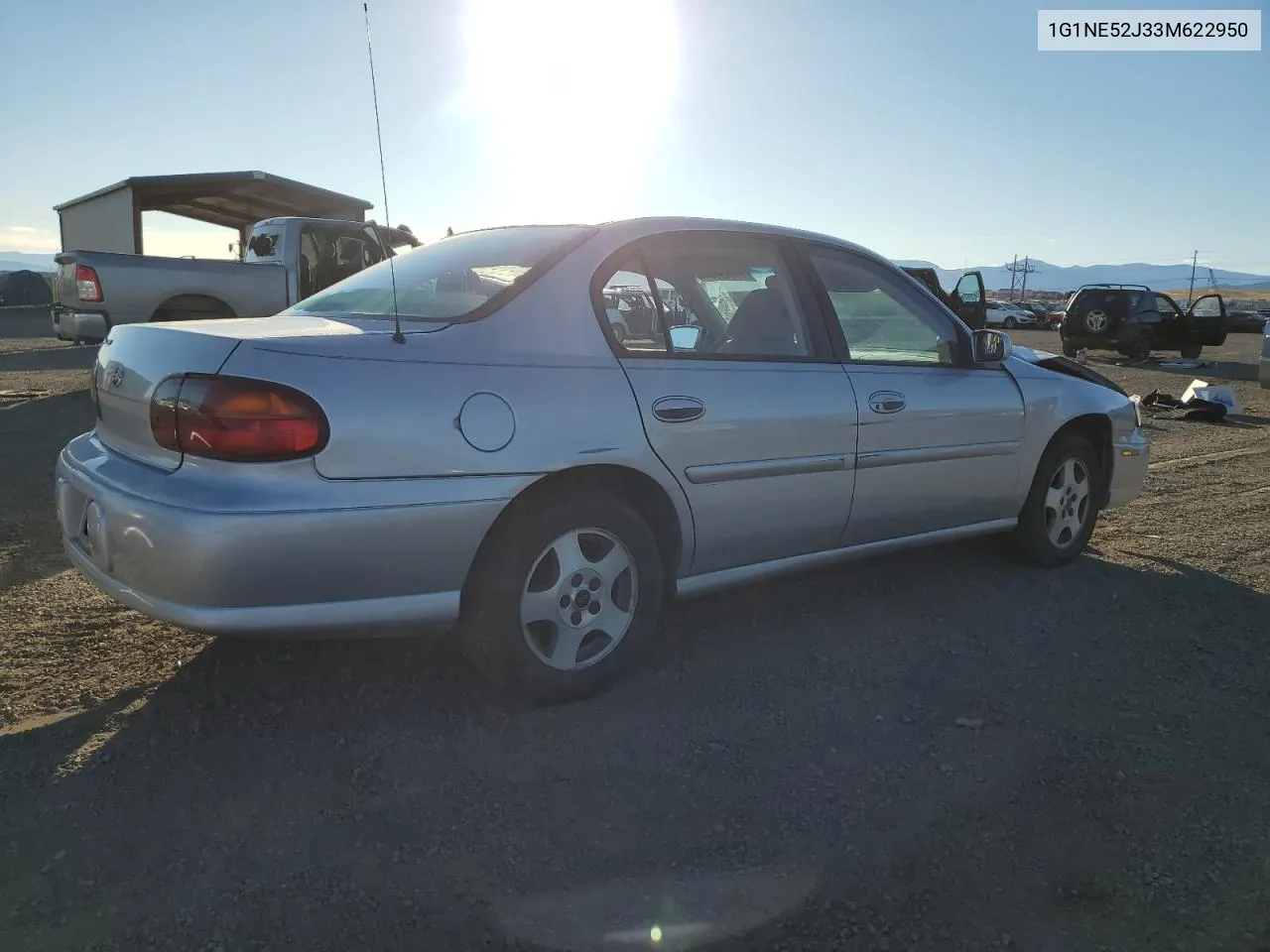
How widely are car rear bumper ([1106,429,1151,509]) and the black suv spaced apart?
1670 centimetres

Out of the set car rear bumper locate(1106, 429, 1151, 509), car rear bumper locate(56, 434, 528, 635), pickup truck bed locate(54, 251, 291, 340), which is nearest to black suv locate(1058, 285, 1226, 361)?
pickup truck bed locate(54, 251, 291, 340)

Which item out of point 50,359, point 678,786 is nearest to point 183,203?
point 50,359

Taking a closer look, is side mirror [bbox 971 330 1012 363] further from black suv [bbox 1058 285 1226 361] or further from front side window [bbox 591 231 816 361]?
black suv [bbox 1058 285 1226 361]

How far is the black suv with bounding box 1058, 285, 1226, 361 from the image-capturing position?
64.8 ft

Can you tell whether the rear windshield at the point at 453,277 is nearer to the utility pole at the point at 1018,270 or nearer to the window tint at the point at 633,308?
the window tint at the point at 633,308

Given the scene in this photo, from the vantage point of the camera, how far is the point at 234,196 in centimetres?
1795

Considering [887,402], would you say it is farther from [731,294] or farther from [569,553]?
[569,553]

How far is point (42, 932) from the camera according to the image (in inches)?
77.5

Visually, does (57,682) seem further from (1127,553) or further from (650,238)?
(1127,553)

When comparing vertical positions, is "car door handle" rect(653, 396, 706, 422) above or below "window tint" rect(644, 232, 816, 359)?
below

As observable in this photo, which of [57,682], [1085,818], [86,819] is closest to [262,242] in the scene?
[57,682]

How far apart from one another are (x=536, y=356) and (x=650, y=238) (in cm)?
79

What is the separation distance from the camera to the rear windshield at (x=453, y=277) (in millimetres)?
3016

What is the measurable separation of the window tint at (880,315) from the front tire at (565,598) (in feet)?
4.44
